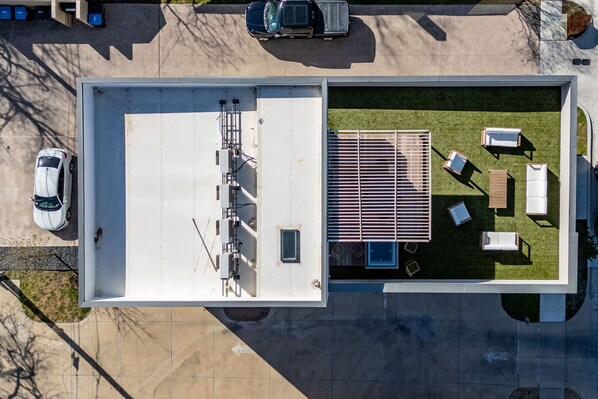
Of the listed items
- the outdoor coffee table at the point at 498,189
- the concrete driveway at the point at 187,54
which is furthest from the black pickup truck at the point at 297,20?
the outdoor coffee table at the point at 498,189

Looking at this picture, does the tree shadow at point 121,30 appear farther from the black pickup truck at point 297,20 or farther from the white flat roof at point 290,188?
the white flat roof at point 290,188

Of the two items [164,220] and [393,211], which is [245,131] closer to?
[164,220]

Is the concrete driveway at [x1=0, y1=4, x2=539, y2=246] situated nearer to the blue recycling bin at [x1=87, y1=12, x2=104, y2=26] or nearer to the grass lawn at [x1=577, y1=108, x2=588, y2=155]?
the blue recycling bin at [x1=87, y1=12, x2=104, y2=26]

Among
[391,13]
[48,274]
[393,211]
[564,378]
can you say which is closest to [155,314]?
[48,274]

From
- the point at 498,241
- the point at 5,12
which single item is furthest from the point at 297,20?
the point at 5,12

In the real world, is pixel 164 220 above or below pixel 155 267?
above

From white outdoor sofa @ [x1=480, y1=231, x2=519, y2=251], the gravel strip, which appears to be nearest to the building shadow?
white outdoor sofa @ [x1=480, y1=231, x2=519, y2=251]
